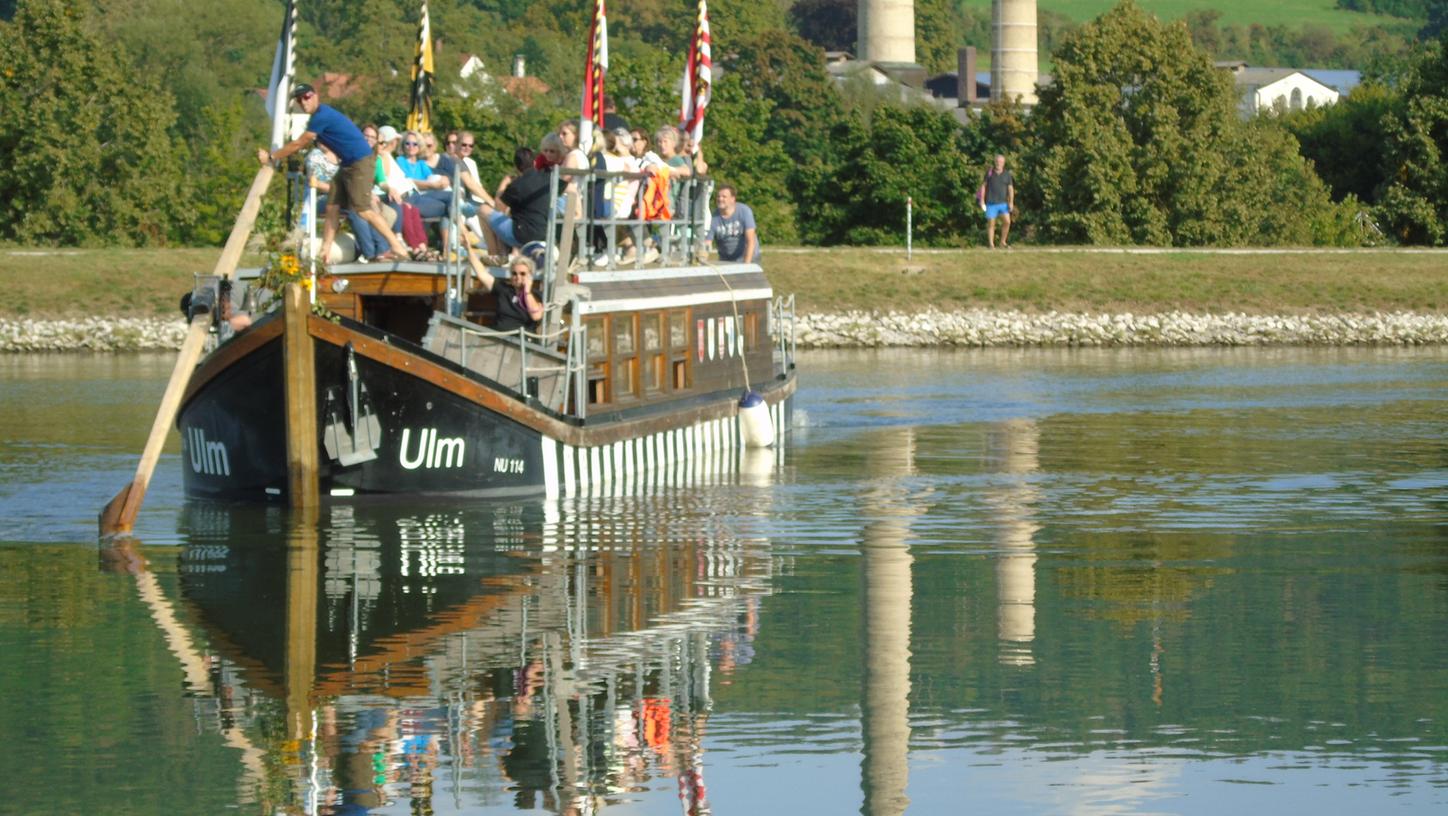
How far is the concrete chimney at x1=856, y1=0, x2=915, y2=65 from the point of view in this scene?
6097 inches

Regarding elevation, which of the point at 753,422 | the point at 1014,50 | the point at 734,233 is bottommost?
the point at 753,422

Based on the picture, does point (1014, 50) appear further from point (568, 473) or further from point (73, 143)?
point (568, 473)

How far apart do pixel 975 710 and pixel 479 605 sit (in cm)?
450

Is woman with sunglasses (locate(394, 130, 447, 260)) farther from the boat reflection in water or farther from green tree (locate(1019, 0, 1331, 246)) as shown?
green tree (locate(1019, 0, 1331, 246))

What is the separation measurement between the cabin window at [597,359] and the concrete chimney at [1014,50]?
114 meters

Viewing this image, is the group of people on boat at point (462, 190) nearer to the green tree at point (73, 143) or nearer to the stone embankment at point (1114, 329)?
the stone embankment at point (1114, 329)

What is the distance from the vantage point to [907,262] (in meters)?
56.5

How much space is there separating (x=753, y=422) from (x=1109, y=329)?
2695 centimetres

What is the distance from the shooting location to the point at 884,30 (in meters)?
156

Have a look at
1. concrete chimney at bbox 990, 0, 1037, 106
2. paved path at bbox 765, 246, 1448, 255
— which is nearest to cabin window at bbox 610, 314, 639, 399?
paved path at bbox 765, 246, 1448, 255

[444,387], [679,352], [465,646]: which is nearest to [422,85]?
[679,352]

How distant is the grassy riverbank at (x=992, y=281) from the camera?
5350cm

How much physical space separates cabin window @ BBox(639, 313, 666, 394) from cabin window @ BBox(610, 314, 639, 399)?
21 centimetres

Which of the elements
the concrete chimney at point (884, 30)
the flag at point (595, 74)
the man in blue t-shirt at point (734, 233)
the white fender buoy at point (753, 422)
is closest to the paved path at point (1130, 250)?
the man in blue t-shirt at point (734, 233)
